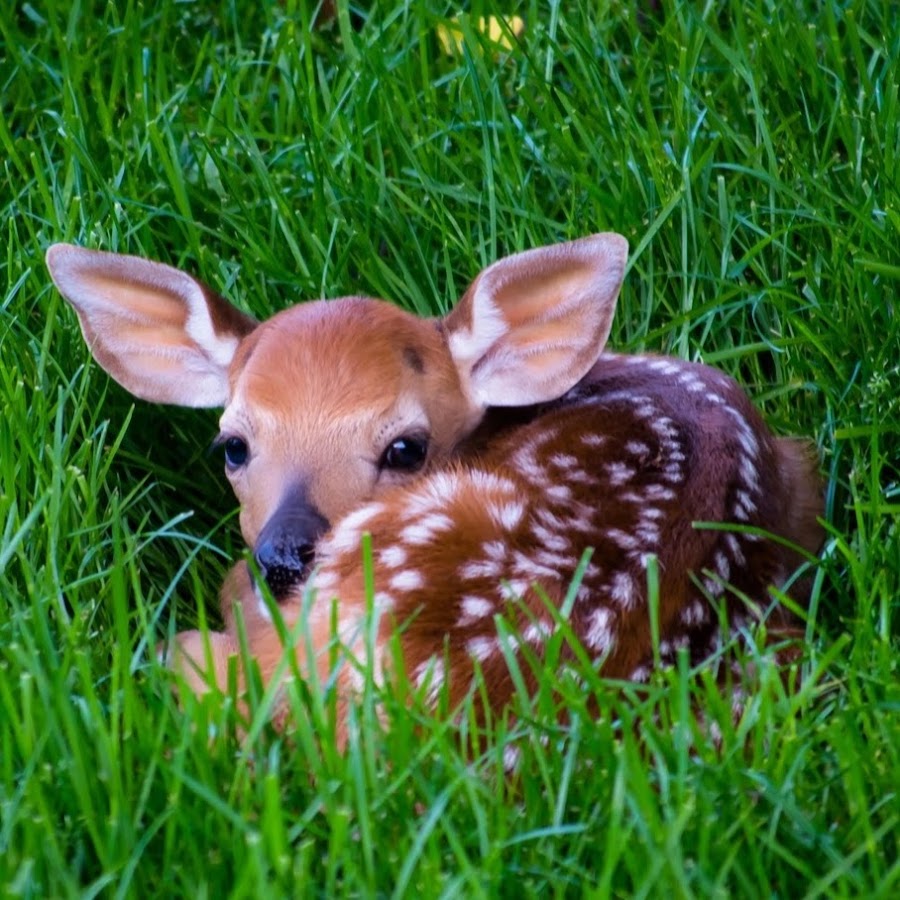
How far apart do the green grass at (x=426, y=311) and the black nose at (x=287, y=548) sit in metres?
0.14

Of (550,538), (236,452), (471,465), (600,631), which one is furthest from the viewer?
(236,452)

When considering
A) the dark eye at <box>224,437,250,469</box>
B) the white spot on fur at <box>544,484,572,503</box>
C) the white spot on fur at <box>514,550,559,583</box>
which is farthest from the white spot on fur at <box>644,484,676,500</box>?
the dark eye at <box>224,437,250,469</box>

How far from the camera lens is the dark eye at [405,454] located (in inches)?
151

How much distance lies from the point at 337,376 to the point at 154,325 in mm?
598

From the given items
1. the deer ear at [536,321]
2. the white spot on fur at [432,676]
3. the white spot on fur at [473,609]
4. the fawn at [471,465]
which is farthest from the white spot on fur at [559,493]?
the deer ear at [536,321]

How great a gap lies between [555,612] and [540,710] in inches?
6.1

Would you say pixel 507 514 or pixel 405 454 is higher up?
pixel 507 514

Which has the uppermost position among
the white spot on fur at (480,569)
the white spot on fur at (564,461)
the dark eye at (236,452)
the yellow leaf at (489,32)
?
the yellow leaf at (489,32)

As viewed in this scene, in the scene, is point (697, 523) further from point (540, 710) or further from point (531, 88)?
point (531, 88)

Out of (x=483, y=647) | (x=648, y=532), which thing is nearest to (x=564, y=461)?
(x=648, y=532)

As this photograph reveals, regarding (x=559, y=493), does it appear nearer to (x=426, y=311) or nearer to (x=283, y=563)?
(x=283, y=563)

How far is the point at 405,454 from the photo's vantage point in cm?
387

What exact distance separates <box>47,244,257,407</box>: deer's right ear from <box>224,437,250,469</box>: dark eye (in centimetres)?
31

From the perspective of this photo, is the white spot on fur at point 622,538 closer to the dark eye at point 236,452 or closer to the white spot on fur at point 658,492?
the white spot on fur at point 658,492
